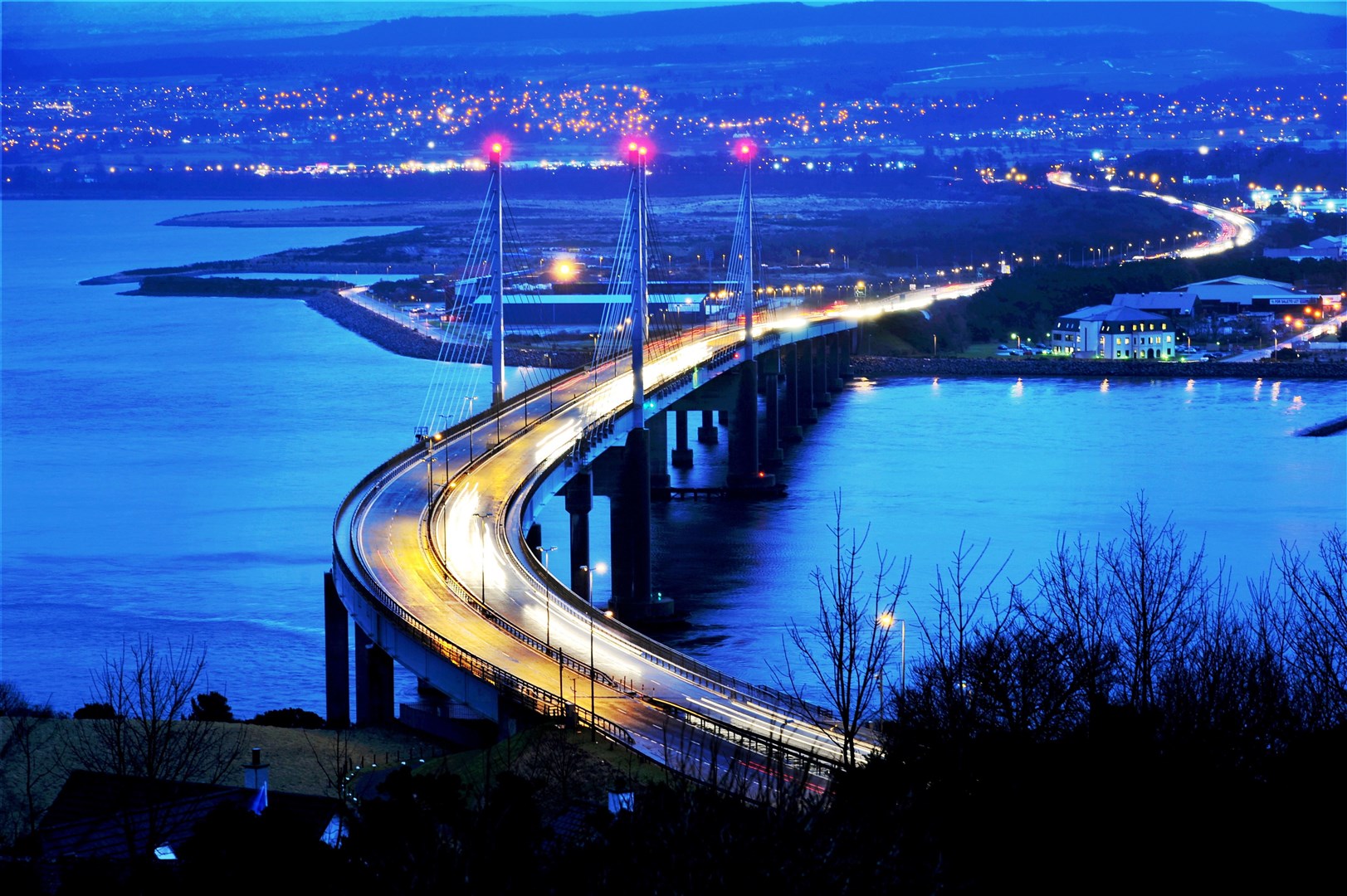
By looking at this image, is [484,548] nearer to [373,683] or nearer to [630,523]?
[373,683]

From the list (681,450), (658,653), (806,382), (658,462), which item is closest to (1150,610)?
(658,653)

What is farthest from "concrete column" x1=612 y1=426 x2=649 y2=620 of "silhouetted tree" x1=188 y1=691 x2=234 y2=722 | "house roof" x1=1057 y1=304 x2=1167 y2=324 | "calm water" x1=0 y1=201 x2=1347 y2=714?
"house roof" x1=1057 y1=304 x2=1167 y2=324

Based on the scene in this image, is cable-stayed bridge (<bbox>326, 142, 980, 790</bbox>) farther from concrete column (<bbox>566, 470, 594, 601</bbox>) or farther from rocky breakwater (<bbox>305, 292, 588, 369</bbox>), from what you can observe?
rocky breakwater (<bbox>305, 292, 588, 369</bbox>)

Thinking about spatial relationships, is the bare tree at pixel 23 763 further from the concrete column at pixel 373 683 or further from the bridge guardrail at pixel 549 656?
the bridge guardrail at pixel 549 656

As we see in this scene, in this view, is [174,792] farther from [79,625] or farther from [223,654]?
[79,625]

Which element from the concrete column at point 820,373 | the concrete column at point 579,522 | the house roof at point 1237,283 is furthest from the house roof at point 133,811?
the house roof at point 1237,283
